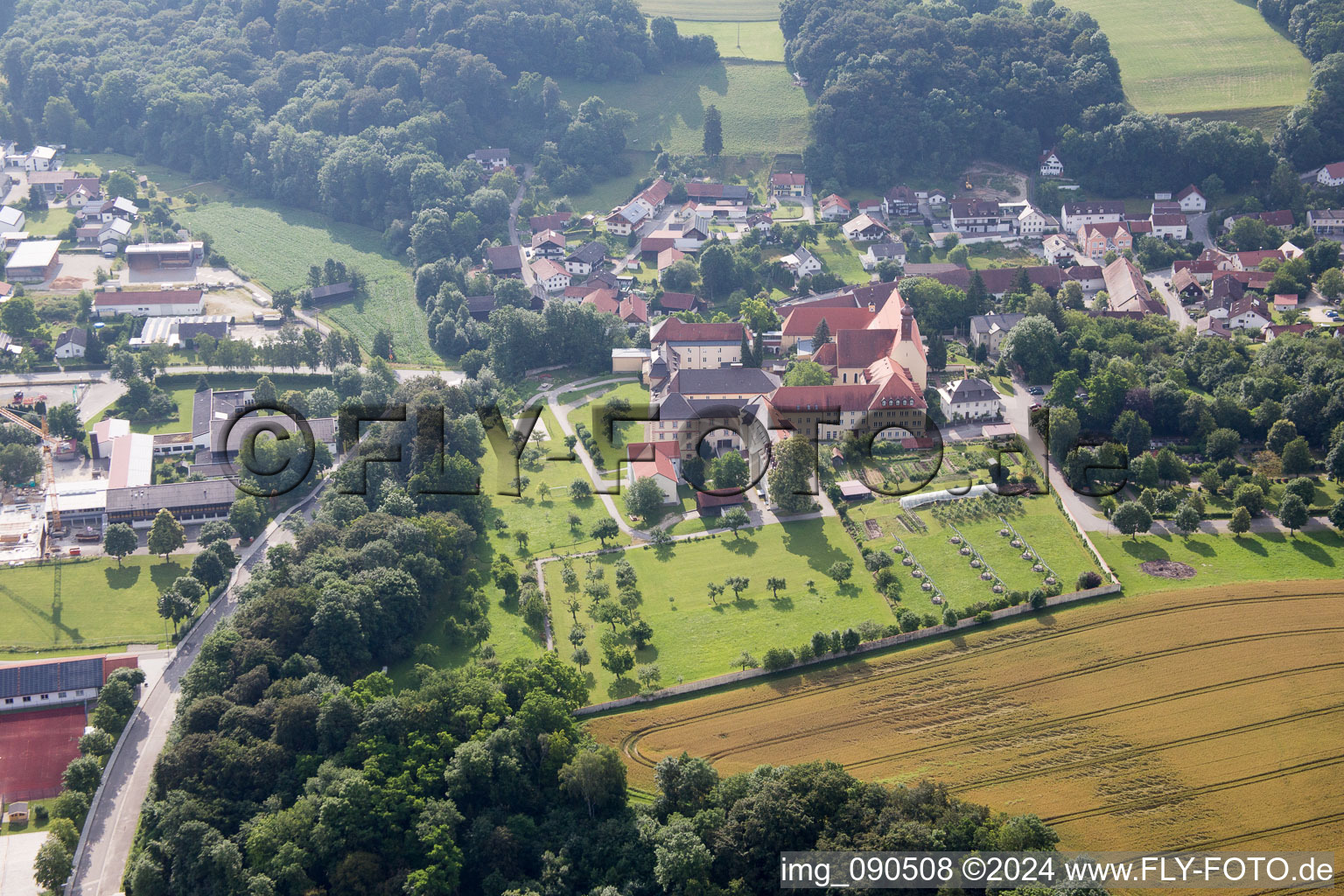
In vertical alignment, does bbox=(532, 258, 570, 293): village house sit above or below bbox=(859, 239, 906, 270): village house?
below

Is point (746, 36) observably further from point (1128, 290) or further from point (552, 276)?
point (1128, 290)

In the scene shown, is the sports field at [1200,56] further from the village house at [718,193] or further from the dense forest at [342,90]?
the dense forest at [342,90]

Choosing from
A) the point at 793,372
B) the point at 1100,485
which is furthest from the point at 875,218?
the point at 1100,485

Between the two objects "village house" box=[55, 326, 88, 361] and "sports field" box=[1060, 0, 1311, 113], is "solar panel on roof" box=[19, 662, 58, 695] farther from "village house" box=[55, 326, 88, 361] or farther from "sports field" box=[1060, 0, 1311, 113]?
"sports field" box=[1060, 0, 1311, 113]

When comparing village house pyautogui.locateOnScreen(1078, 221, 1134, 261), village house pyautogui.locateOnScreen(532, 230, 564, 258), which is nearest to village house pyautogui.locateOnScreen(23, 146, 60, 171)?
village house pyautogui.locateOnScreen(532, 230, 564, 258)

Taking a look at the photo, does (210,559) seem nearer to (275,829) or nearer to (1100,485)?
(275,829)

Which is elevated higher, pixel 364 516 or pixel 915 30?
pixel 915 30

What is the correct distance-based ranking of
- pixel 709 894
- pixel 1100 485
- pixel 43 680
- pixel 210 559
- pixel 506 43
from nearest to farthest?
pixel 709 894 < pixel 43 680 < pixel 210 559 < pixel 1100 485 < pixel 506 43
